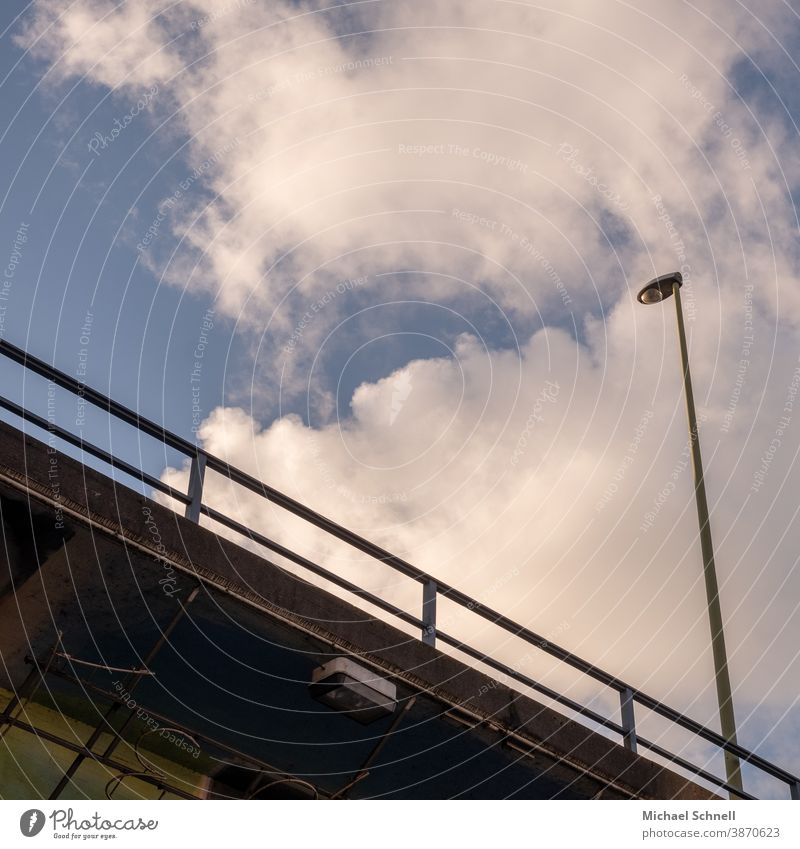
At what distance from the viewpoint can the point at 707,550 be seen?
1895 cm

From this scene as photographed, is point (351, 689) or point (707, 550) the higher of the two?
point (707, 550)

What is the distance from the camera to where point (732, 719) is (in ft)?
52.8

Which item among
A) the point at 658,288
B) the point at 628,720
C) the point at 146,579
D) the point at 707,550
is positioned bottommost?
the point at 146,579

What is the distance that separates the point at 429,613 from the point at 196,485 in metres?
2.64

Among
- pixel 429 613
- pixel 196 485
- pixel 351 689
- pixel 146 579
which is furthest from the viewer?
pixel 429 613

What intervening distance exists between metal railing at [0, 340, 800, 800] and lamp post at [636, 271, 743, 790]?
208cm

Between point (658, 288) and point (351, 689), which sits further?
point (658, 288)

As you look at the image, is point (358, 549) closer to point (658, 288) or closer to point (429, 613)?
point (429, 613)

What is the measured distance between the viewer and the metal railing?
9133mm

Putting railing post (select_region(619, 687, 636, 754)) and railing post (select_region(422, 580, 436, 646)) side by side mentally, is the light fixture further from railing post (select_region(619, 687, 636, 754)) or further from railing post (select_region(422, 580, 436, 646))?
railing post (select_region(619, 687, 636, 754))

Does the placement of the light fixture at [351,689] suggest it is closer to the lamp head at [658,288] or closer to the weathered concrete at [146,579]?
the weathered concrete at [146,579]

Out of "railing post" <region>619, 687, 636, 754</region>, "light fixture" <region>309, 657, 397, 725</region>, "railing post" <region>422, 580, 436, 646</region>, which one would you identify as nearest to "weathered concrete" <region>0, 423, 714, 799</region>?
"light fixture" <region>309, 657, 397, 725</region>

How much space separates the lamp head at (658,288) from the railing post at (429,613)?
12.0 metres

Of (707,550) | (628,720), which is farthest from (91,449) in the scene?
(707,550)
